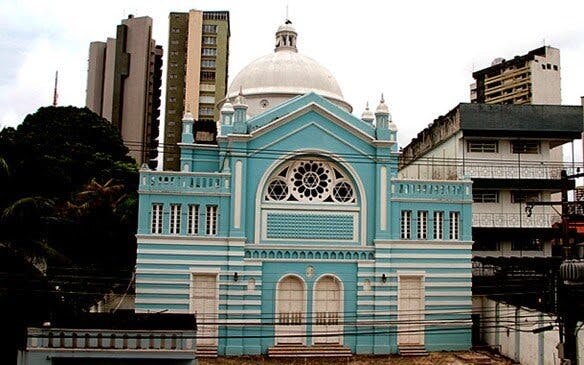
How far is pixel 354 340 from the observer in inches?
1062

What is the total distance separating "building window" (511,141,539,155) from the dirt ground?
1199cm

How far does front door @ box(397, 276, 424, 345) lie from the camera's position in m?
27.4

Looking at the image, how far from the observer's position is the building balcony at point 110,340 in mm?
20719

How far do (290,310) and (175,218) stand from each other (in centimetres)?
549

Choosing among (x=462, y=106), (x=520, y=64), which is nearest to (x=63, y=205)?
(x=462, y=106)

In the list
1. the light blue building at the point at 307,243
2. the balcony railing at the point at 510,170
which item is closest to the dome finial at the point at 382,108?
the light blue building at the point at 307,243

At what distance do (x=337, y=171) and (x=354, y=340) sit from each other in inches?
253

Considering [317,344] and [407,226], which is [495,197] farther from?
[317,344]

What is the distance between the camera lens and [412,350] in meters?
27.0

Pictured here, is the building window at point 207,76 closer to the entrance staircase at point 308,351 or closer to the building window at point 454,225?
the building window at point 454,225

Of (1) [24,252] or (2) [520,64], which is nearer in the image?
(1) [24,252]

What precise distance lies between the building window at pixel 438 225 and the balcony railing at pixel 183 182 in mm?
8125

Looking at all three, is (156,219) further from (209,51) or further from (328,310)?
(209,51)

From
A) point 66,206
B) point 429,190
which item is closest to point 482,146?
point 429,190
